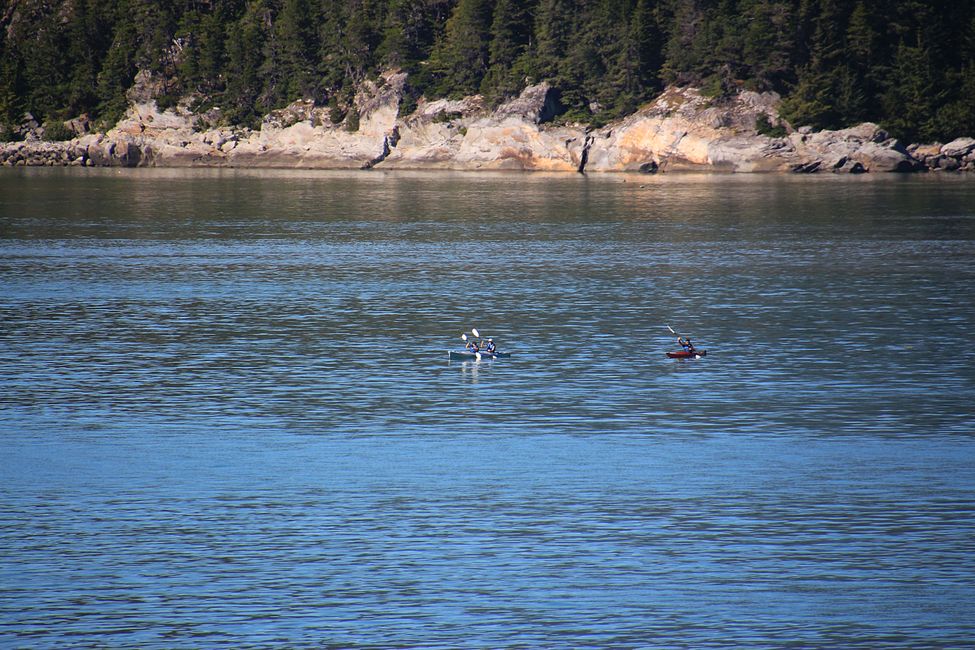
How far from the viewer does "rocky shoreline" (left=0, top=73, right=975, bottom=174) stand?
148 meters

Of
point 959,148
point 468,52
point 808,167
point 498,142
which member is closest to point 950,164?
point 959,148

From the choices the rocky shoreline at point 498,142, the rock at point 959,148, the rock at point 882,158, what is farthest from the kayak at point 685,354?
the rock at point 959,148

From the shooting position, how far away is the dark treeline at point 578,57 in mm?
146750

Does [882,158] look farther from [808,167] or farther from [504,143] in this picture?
[504,143]

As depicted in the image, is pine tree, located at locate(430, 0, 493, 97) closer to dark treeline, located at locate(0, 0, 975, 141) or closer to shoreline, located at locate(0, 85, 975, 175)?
dark treeline, located at locate(0, 0, 975, 141)

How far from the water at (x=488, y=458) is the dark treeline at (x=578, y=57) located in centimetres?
9011

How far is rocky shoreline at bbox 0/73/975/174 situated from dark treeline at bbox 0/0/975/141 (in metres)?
2.21

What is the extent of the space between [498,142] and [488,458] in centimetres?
14198

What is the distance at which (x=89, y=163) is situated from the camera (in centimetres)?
19812

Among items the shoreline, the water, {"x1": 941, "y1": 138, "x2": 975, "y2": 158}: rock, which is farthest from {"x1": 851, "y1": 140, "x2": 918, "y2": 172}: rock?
the water

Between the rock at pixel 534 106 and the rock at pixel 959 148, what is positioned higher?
the rock at pixel 534 106

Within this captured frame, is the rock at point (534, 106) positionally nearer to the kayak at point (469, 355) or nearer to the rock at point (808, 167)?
the rock at point (808, 167)

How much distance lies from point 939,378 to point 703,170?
125051 mm

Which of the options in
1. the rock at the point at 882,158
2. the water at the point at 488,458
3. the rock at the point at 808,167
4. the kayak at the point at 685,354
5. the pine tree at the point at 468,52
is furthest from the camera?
the pine tree at the point at 468,52
